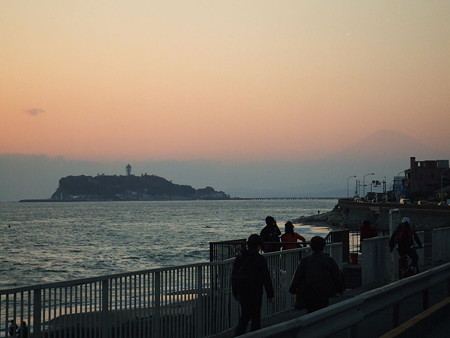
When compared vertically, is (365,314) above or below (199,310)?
above

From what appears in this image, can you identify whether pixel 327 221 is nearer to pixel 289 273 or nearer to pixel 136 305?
pixel 289 273

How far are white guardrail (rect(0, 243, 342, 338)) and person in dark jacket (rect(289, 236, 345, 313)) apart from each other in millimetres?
1945

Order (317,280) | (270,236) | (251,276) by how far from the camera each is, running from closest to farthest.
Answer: (317,280) → (251,276) → (270,236)

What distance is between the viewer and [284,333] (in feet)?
21.2

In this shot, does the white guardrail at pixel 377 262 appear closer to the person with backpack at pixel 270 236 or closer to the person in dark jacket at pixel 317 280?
the person with backpack at pixel 270 236

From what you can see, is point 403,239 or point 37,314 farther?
point 403,239

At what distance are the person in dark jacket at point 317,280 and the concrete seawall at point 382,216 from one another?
3336cm

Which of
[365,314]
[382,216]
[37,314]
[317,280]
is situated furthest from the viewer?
[382,216]

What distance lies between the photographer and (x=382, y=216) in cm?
12100

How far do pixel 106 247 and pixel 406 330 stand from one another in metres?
79.6

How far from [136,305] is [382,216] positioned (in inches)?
4496

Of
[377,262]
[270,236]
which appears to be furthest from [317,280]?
[377,262]

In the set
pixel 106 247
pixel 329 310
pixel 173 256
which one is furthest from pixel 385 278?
pixel 106 247

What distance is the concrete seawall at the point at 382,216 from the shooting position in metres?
90.3
